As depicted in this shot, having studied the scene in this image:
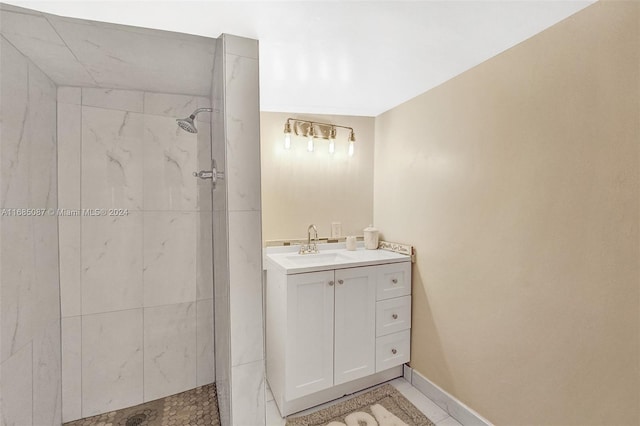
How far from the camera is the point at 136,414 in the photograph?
1653mm

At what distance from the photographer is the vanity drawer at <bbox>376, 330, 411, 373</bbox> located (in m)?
2.08

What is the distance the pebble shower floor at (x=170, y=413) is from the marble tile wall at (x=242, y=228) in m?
0.48

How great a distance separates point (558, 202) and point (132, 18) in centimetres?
205

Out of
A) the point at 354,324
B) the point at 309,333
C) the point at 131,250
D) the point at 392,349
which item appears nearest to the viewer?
the point at 131,250

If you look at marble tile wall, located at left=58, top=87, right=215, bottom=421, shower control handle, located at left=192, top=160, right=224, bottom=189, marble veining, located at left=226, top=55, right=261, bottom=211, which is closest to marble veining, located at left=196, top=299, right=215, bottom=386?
marble tile wall, located at left=58, top=87, right=215, bottom=421

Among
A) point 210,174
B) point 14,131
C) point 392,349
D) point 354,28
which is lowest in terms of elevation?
point 392,349

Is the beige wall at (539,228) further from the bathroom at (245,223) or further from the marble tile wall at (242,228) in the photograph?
the marble tile wall at (242,228)

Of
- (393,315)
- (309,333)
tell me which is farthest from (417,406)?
(309,333)

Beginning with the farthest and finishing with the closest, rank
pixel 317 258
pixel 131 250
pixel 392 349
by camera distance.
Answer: pixel 317 258 → pixel 392 349 → pixel 131 250

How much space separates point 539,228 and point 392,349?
133 centimetres

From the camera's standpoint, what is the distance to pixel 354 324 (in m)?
1.99

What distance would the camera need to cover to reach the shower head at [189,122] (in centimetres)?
174

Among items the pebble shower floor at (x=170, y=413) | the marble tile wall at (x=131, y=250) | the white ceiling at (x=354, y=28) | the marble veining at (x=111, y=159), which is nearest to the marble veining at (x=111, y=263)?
the marble tile wall at (x=131, y=250)

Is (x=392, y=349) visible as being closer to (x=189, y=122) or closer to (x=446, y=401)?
(x=446, y=401)
